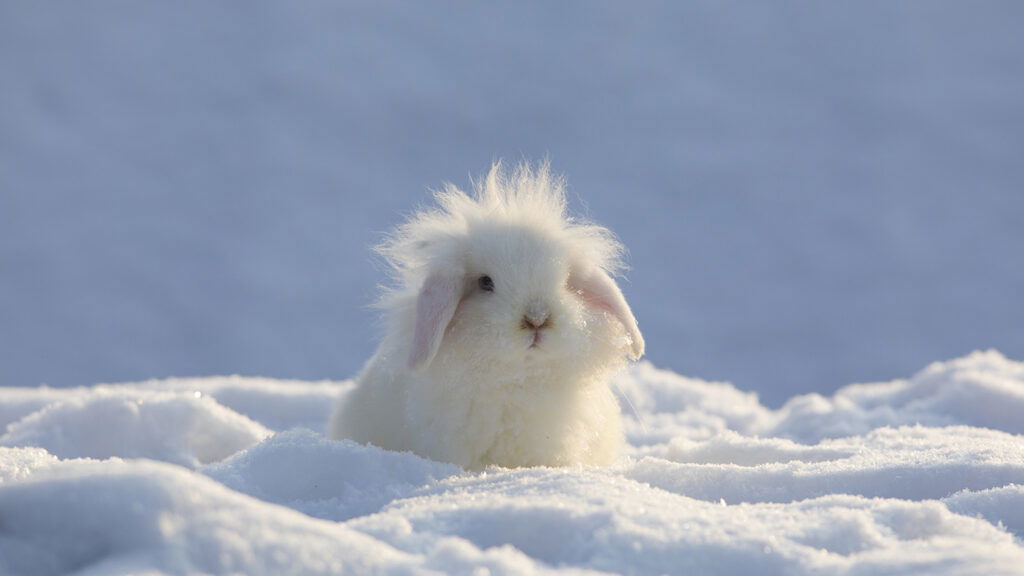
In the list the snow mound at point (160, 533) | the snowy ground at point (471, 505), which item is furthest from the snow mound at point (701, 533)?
the snow mound at point (160, 533)

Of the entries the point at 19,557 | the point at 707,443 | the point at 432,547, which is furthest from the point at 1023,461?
the point at 19,557

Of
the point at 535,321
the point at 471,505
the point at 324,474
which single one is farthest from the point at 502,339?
the point at 471,505

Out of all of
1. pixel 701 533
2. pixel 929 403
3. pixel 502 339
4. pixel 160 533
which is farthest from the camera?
pixel 929 403

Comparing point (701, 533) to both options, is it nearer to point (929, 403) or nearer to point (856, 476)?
point (856, 476)

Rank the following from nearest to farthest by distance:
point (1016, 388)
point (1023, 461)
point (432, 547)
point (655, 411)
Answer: point (432, 547) → point (1023, 461) → point (1016, 388) → point (655, 411)

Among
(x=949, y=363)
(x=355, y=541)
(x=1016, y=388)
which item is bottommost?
(x=355, y=541)

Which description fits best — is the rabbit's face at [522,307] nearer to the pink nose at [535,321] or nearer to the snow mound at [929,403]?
the pink nose at [535,321]

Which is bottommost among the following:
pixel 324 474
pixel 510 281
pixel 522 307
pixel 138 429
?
pixel 324 474

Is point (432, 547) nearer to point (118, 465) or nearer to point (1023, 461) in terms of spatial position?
point (118, 465)
